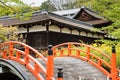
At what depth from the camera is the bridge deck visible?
470 inches

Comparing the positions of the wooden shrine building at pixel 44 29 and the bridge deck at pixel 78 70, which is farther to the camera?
the wooden shrine building at pixel 44 29

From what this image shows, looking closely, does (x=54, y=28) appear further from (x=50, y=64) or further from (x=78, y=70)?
(x=50, y=64)

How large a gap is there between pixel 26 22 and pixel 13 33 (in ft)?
9.35

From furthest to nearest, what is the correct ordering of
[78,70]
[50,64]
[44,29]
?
[44,29]
[78,70]
[50,64]

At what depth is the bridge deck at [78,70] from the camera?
39.2 ft

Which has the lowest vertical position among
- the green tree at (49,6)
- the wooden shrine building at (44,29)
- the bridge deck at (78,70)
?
the bridge deck at (78,70)

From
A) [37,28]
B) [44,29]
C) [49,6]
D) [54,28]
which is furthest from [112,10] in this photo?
A: [49,6]

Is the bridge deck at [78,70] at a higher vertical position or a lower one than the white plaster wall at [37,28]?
lower

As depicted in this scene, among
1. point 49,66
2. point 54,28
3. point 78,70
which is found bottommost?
point 78,70

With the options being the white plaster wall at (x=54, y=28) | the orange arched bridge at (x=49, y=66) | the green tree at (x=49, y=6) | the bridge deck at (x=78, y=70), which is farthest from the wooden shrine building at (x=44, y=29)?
the green tree at (x=49, y=6)

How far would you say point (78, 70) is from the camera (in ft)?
42.2

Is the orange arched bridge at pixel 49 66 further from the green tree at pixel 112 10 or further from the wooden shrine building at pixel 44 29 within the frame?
the wooden shrine building at pixel 44 29

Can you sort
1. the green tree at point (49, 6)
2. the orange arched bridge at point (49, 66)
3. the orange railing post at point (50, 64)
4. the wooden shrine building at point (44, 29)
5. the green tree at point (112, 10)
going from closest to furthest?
the orange railing post at point (50, 64)
the orange arched bridge at point (49, 66)
the green tree at point (112, 10)
the wooden shrine building at point (44, 29)
the green tree at point (49, 6)

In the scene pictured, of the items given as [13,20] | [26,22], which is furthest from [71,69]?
[13,20]
